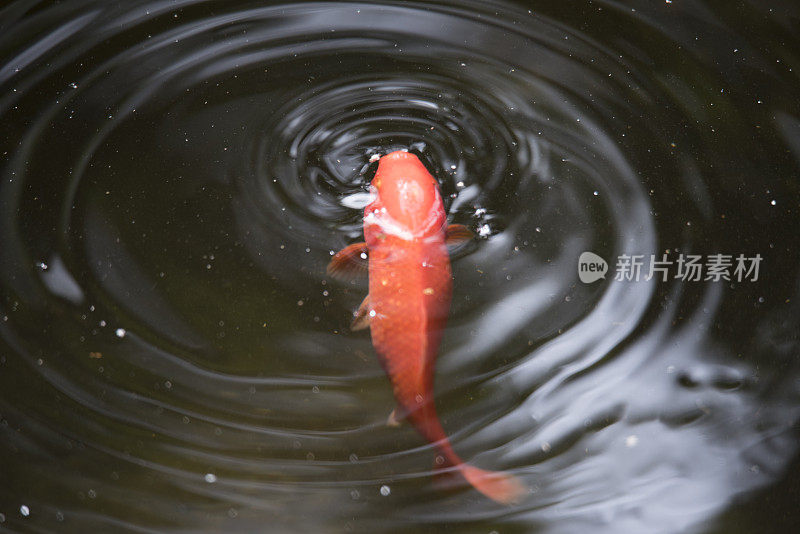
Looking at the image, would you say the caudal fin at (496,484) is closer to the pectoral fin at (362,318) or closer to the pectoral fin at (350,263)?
the pectoral fin at (362,318)

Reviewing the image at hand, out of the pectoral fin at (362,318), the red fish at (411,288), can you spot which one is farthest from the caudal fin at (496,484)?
the pectoral fin at (362,318)

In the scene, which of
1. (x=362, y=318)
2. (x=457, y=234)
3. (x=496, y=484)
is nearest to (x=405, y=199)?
(x=457, y=234)

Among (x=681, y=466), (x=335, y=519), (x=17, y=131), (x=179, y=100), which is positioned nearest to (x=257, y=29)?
(x=179, y=100)

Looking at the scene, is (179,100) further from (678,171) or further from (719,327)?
(719,327)

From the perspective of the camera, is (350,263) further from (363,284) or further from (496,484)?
(496,484)

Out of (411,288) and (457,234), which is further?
(457,234)

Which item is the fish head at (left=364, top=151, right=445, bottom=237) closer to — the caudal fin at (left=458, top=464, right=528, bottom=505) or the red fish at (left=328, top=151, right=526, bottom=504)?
the red fish at (left=328, top=151, right=526, bottom=504)
